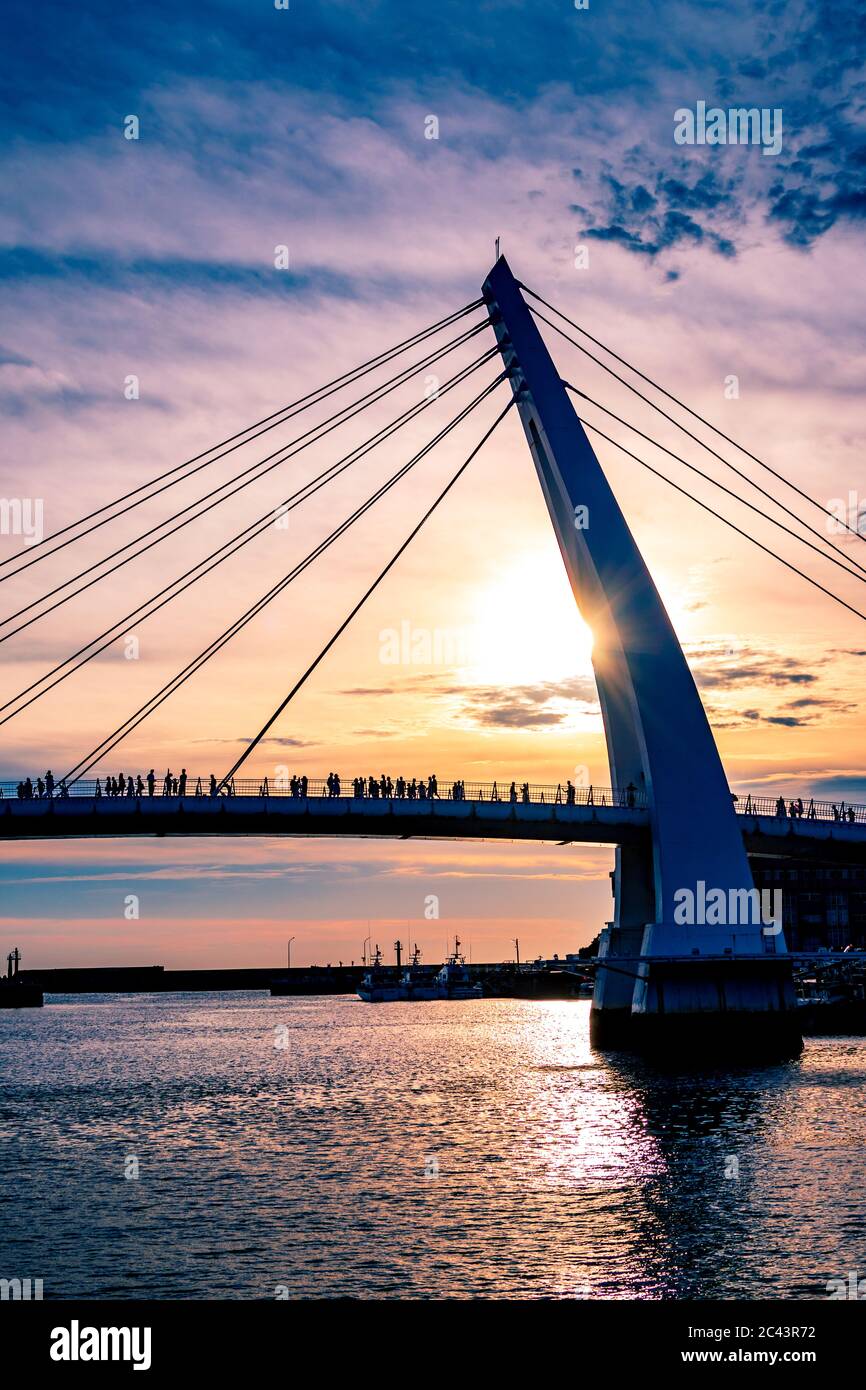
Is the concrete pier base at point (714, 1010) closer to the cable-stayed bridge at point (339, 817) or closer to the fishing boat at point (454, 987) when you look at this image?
the cable-stayed bridge at point (339, 817)

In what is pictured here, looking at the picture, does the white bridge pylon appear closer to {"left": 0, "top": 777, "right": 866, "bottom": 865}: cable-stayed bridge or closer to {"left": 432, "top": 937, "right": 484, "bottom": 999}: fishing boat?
{"left": 0, "top": 777, "right": 866, "bottom": 865}: cable-stayed bridge

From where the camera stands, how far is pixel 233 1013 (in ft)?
469

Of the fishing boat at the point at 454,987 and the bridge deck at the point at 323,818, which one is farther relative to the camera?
the fishing boat at the point at 454,987

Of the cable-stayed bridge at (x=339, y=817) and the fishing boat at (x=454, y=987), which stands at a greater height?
the cable-stayed bridge at (x=339, y=817)

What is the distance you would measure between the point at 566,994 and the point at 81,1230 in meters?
144

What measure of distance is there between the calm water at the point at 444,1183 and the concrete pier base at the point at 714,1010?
179 centimetres

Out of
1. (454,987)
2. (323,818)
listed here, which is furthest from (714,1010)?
(454,987)

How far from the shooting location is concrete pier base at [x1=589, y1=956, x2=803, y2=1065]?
48.3 m

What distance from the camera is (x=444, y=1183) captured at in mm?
26797

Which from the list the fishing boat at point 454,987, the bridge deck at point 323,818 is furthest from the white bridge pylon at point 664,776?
the fishing boat at point 454,987

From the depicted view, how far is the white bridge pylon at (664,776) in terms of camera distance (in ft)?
160

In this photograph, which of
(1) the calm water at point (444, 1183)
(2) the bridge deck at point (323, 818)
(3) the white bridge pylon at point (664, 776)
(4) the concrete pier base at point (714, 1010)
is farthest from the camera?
(2) the bridge deck at point (323, 818)

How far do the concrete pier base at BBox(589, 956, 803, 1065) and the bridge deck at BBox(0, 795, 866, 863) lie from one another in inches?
231
